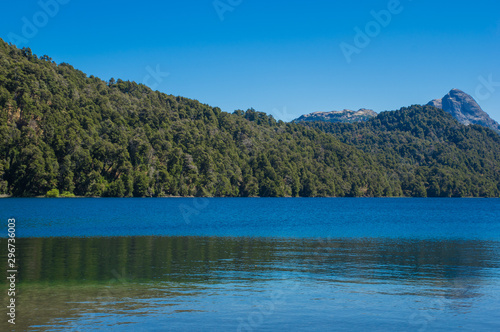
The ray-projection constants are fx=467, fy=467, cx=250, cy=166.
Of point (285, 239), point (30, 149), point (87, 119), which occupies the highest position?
point (87, 119)

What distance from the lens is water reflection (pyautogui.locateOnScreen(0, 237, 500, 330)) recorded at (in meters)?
17.5

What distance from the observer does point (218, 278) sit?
930 inches

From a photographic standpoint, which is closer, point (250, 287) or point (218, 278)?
point (250, 287)

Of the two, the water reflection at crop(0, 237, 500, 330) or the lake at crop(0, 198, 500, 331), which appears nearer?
the lake at crop(0, 198, 500, 331)

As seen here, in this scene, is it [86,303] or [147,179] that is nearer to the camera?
[86,303]

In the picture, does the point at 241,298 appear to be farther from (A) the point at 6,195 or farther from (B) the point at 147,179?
(B) the point at 147,179

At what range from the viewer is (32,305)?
1781cm

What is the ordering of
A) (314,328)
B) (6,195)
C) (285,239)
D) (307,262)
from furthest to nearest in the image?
1. (6,195)
2. (285,239)
3. (307,262)
4. (314,328)

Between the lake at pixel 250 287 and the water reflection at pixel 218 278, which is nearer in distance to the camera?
the lake at pixel 250 287

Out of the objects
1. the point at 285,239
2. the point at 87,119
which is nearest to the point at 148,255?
the point at 285,239

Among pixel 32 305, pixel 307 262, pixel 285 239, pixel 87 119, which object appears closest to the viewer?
pixel 32 305

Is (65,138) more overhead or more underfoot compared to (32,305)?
more overhead

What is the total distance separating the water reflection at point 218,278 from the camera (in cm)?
1747

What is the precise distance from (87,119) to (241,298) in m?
166
